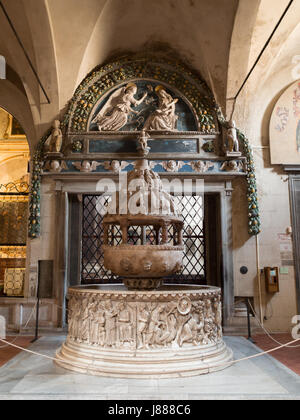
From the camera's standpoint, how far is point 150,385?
4.28 metres

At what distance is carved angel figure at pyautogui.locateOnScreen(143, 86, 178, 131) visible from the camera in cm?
919

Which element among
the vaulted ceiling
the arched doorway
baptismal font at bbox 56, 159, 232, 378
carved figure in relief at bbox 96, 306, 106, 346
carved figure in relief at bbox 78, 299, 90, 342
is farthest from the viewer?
the arched doorway

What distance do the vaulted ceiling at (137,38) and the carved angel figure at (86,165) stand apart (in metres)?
1.37

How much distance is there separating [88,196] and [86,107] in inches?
92.2

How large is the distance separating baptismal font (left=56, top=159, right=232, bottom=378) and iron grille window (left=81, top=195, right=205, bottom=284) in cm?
353

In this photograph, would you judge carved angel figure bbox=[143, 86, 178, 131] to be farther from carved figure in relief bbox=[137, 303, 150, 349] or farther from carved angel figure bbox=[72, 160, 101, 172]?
carved figure in relief bbox=[137, 303, 150, 349]

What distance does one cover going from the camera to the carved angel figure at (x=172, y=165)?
889 centimetres

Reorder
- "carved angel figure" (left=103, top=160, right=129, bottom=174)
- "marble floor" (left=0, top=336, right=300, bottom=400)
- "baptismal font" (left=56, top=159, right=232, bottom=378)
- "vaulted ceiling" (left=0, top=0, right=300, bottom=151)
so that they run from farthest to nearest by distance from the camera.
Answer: "carved angel figure" (left=103, top=160, right=129, bottom=174) < "vaulted ceiling" (left=0, top=0, right=300, bottom=151) < "baptismal font" (left=56, top=159, right=232, bottom=378) < "marble floor" (left=0, top=336, right=300, bottom=400)

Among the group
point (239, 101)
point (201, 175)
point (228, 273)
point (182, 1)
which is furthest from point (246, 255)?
point (182, 1)

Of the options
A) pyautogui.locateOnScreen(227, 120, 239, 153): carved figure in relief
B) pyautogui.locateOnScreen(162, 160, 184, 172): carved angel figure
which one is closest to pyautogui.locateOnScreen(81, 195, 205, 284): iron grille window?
pyautogui.locateOnScreen(162, 160, 184, 172): carved angel figure

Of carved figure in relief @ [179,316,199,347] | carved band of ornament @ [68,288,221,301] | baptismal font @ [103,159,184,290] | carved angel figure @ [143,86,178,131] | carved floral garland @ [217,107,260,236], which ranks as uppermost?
carved angel figure @ [143,86,178,131]

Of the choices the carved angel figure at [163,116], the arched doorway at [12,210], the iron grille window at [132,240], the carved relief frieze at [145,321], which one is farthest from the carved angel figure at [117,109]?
the carved relief frieze at [145,321]

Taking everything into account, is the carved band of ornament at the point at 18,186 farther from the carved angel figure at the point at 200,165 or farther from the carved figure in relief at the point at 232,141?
the carved figure in relief at the point at 232,141

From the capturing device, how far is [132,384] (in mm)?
4309
